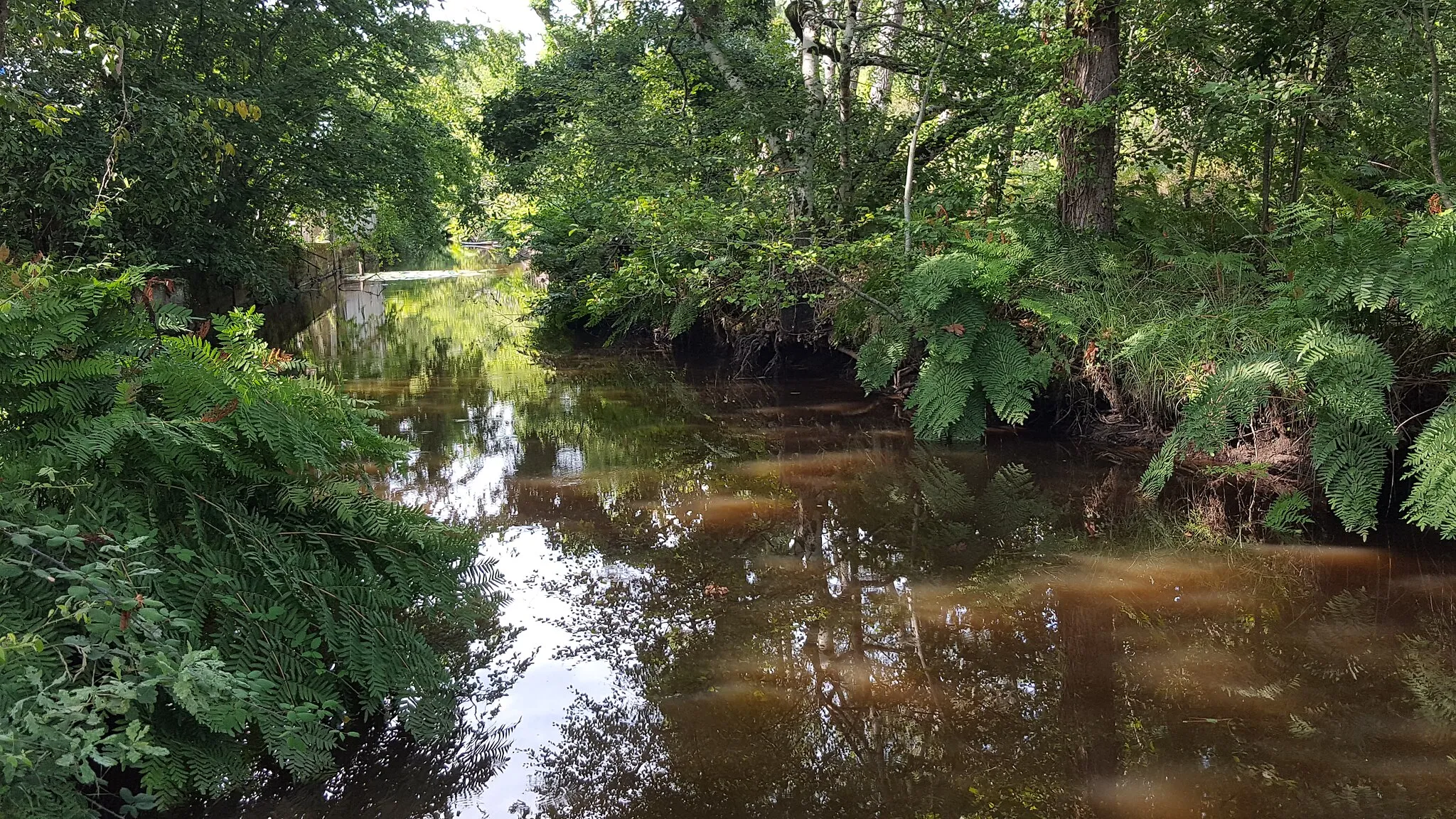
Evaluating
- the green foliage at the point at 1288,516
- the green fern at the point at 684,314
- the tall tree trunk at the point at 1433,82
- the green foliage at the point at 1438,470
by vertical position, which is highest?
the tall tree trunk at the point at 1433,82

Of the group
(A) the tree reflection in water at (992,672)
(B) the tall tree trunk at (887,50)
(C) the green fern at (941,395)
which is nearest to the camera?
(A) the tree reflection in water at (992,672)

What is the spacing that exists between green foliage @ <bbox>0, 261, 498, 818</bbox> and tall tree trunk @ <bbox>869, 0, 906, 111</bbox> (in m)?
8.73

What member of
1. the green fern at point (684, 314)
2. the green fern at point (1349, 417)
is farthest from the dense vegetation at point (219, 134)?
the green fern at point (1349, 417)

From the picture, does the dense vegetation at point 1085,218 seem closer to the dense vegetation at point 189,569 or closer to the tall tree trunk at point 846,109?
the tall tree trunk at point 846,109

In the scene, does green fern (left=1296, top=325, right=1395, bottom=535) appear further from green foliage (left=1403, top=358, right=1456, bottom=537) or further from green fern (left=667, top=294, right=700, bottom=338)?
green fern (left=667, top=294, right=700, bottom=338)

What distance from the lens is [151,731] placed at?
2.41 meters

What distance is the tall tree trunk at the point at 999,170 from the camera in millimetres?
9266

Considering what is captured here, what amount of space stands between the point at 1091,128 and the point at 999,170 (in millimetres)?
2457

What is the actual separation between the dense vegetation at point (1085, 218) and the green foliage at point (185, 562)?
4.49 m

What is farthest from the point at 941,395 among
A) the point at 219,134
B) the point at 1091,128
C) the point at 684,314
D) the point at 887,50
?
the point at 219,134

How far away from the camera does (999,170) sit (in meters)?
9.86

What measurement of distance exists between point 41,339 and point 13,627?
0.92 m

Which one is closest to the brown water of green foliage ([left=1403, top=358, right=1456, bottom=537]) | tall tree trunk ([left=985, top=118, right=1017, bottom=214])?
green foliage ([left=1403, top=358, right=1456, bottom=537])

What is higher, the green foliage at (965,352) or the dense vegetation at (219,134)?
the dense vegetation at (219,134)
